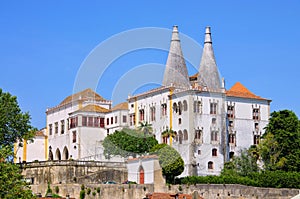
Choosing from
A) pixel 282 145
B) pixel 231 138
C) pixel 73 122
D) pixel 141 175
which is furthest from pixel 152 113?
pixel 282 145

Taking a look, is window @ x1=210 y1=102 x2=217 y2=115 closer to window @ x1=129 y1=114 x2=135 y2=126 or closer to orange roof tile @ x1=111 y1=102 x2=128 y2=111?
window @ x1=129 y1=114 x2=135 y2=126

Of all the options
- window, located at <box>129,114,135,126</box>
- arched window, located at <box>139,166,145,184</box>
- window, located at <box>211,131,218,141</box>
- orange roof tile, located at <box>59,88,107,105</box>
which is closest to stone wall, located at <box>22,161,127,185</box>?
arched window, located at <box>139,166,145,184</box>

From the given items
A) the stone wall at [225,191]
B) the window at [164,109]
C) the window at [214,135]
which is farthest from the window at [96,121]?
the stone wall at [225,191]

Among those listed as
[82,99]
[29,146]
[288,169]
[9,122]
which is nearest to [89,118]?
[82,99]

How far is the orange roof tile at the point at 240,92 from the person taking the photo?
106 meters

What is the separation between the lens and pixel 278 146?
96250mm

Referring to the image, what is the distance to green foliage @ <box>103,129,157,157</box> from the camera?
10044 centimetres

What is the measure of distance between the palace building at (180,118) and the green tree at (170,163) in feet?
25.7

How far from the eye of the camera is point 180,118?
329 ft

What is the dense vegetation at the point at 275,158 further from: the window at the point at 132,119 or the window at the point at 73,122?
the window at the point at 73,122

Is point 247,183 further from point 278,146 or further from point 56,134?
point 56,134

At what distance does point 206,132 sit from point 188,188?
15983mm

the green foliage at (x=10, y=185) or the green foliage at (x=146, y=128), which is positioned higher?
the green foliage at (x=146, y=128)

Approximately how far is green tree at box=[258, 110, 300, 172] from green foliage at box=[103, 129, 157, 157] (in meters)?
13.2
